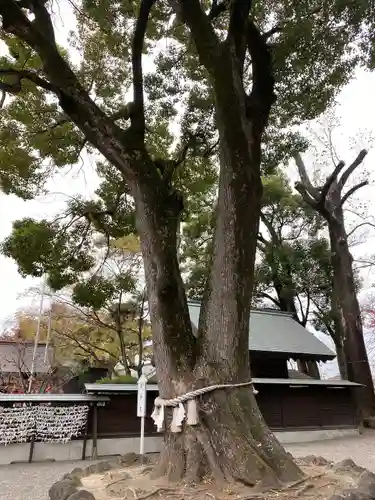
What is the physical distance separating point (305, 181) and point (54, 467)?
11.4 m

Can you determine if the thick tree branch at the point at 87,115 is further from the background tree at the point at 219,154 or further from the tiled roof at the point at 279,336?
the tiled roof at the point at 279,336

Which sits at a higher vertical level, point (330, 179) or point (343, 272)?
Answer: point (330, 179)

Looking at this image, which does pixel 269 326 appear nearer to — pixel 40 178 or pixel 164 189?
pixel 40 178

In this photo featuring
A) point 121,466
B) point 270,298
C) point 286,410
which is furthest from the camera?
point 270,298

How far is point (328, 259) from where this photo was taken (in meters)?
14.5

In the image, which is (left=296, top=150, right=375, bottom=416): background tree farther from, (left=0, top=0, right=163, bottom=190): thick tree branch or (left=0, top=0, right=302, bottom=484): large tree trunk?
(left=0, top=0, right=163, bottom=190): thick tree branch

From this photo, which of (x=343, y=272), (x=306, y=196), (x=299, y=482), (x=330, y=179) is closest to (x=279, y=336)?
(x=343, y=272)

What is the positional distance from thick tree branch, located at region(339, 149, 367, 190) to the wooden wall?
6.76 m

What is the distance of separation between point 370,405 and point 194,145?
28.4 ft

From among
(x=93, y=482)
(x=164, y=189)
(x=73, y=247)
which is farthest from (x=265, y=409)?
(x=164, y=189)

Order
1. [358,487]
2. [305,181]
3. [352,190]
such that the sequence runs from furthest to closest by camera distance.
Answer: [305,181], [352,190], [358,487]

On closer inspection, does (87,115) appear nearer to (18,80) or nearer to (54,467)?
(18,80)

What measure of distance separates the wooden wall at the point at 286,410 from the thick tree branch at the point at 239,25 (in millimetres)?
6742

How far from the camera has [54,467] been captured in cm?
671
